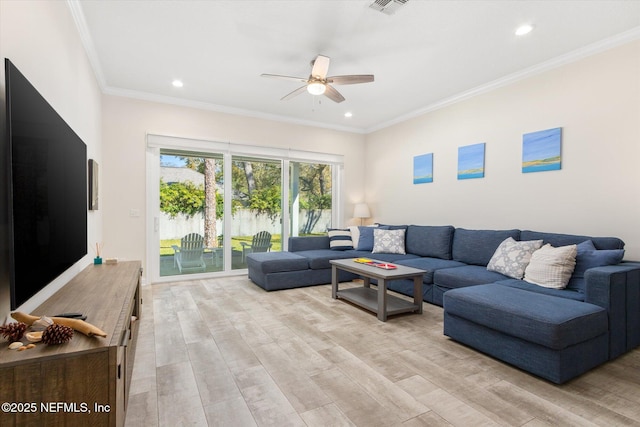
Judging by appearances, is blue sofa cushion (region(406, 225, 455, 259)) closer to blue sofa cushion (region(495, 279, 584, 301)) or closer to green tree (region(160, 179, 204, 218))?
blue sofa cushion (region(495, 279, 584, 301))

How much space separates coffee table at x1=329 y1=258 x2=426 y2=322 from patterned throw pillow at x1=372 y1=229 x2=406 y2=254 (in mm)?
1045

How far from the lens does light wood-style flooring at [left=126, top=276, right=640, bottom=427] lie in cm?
170

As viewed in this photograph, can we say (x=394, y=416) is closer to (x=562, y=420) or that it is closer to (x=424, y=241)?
(x=562, y=420)

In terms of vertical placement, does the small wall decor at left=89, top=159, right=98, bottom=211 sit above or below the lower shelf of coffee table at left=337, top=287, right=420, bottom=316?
above

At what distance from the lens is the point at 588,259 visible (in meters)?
2.68

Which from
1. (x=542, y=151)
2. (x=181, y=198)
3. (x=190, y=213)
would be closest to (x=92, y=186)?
(x=181, y=198)

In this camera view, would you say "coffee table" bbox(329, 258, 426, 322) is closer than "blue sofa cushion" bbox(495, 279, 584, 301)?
No

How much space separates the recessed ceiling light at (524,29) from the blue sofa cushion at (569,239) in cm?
198

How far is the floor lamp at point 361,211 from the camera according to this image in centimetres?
612

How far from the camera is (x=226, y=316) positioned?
327 cm

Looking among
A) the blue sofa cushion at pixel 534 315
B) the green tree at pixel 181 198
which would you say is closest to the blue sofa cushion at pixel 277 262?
the green tree at pixel 181 198

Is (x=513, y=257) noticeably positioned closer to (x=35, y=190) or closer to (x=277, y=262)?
(x=277, y=262)

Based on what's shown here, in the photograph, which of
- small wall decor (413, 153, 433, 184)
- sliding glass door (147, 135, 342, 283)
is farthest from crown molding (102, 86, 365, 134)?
small wall decor (413, 153, 433, 184)

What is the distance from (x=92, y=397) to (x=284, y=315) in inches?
87.6
